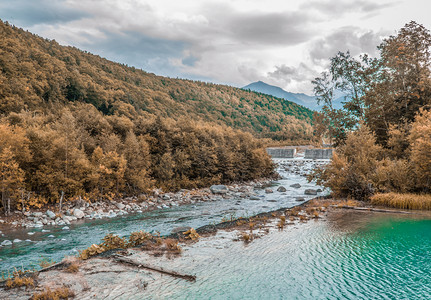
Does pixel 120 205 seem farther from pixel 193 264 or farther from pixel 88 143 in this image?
pixel 193 264

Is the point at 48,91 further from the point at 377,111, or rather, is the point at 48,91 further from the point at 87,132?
the point at 377,111

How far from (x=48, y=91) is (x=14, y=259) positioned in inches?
1905

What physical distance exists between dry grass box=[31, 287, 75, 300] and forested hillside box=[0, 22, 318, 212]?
42.0ft

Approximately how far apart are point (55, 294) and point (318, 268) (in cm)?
762

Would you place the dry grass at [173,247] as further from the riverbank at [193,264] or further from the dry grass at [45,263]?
the dry grass at [45,263]

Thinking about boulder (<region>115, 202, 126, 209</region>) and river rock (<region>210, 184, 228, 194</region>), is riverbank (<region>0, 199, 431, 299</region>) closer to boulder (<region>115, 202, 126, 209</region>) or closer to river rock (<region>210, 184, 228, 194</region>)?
boulder (<region>115, 202, 126, 209</region>)

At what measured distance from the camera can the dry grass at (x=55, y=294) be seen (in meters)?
6.47

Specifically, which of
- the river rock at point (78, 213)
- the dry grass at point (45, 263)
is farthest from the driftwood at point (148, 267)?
the river rock at point (78, 213)

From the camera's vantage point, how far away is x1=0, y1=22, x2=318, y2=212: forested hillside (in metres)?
18.8

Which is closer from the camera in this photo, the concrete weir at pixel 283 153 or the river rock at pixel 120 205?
the river rock at pixel 120 205

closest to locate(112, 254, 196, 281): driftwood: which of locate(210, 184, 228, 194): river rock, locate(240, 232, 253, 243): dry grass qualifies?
locate(240, 232, 253, 243): dry grass

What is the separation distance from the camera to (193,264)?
919cm

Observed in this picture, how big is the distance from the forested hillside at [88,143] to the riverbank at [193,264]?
1173 centimetres

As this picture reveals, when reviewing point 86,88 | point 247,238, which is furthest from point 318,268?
point 86,88
